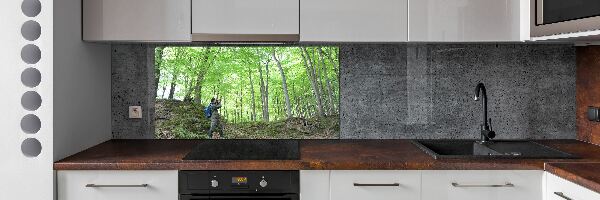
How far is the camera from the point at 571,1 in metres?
2.40

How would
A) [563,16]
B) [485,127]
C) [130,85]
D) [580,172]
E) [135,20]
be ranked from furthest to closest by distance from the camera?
[130,85]
[485,127]
[135,20]
[563,16]
[580,172]

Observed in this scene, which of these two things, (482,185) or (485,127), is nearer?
(482,185)

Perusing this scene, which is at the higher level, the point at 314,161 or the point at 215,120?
the point at 215,120

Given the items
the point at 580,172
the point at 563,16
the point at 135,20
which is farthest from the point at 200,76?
the point at 580,172

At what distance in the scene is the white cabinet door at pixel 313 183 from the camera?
2492mm

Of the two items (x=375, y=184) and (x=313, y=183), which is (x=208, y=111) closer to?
(x=313, y=183)

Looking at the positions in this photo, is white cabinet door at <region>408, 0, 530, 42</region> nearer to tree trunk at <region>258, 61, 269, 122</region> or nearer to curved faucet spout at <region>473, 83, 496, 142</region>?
curved faucet spout at <region>473, 83, 496, 142</region>

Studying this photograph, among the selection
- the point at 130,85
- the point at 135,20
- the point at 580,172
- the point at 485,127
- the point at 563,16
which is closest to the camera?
the point at 580,172

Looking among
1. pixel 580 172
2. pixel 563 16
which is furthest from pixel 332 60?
pixel 580 172

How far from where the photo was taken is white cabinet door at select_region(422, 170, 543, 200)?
2479 millimetres
